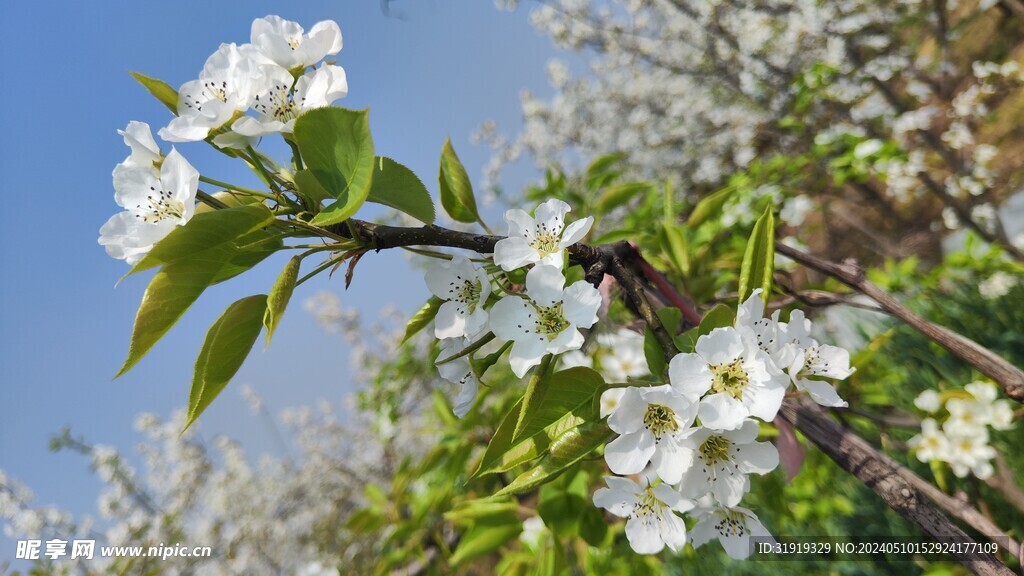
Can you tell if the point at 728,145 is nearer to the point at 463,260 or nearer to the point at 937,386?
the point at 937,386

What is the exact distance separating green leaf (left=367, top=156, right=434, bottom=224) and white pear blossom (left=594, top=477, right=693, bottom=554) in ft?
1.15

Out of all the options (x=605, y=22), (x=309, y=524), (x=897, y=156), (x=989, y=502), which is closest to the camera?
(x=989, y=502)

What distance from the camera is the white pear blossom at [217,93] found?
478 millimetres

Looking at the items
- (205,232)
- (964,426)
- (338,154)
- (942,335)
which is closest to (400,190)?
(338,154)

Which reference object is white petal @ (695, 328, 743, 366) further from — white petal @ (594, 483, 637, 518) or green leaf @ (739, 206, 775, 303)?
white petal @ (594, 483, 637, 518)

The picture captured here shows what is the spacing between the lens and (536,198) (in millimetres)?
1533

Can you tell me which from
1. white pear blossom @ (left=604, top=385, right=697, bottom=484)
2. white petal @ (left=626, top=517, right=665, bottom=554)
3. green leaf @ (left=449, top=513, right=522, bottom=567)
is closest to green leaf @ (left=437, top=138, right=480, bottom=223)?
white pear blossom @ (left=604, top=385, right=697, bottom=484)

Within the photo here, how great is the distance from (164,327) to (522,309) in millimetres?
325

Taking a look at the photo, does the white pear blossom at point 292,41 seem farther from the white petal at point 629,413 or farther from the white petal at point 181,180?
the white petal at point 629,413

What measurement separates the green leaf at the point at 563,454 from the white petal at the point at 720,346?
0.11m


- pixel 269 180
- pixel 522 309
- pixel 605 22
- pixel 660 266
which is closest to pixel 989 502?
pixel 660 266

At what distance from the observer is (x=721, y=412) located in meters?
0.44

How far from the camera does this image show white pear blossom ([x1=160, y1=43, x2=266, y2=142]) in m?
0.48

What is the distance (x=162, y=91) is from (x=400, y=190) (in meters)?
0.29
